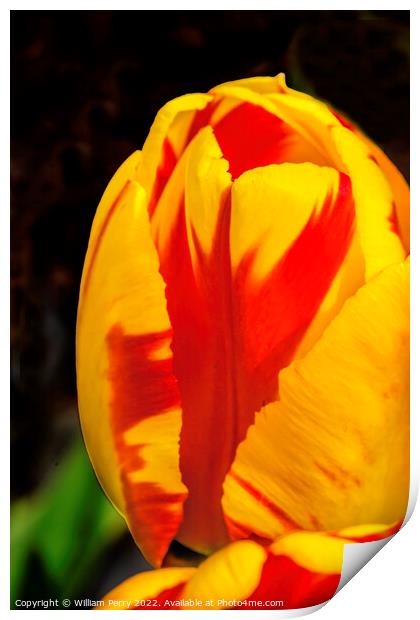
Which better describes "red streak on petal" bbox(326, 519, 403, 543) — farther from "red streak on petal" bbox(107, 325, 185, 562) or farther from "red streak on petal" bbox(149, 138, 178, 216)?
"red streak on petal" bbox(149, 138, 178, 216)

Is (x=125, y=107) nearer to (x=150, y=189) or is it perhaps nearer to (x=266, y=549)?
(x=150, y=189)

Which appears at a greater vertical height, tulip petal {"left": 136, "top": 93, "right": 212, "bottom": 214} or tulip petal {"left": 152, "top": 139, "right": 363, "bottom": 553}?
tulip petal {"left": 136, "top": 93, "right": 212, "bottom": 214}

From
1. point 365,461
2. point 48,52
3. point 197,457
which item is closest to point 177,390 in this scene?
point 197,457

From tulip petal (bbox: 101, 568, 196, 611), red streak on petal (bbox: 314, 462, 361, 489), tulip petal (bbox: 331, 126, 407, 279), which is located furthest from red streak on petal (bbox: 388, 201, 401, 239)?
tulip petal (bbox: 101, 568, 196, 611)

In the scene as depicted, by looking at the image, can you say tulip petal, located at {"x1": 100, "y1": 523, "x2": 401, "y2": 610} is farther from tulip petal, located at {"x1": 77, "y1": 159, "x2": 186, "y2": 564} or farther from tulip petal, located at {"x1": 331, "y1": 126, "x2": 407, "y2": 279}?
tulip petal, located at {"x1": 331, "y1": 126, "x2": 407, "y2": 279}

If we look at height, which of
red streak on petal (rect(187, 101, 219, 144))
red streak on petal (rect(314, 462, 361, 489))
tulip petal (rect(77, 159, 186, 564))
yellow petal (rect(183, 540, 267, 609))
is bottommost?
yellow petal (rect(183, 540, 267, 609))

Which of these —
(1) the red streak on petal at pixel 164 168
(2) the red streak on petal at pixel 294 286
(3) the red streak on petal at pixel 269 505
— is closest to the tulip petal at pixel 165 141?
(1) the red streak on petal at pixel 164 168

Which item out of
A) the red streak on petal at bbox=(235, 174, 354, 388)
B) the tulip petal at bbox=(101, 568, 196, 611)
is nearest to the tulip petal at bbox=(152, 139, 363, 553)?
the red streak on petal at bbox=(235, 174, 354, 388)
